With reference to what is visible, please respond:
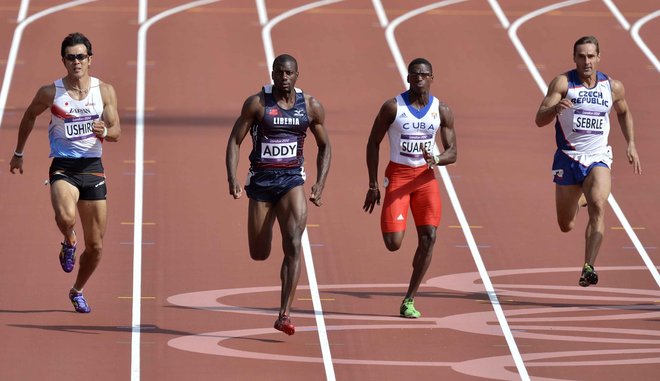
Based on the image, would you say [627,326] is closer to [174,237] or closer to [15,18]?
[174,237]

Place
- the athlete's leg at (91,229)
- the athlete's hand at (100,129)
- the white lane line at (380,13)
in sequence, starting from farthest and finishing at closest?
the white lane line at (380,13), the athlete's leg at (91,229), the athlete's hand at (100,129)

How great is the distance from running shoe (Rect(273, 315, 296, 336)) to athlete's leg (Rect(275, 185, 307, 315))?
2.0 inches

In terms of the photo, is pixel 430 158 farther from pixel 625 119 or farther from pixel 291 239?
pixel 625 119

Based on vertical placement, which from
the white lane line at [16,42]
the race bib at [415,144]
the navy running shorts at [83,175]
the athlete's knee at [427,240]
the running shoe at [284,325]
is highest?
the white lane line at [16,42]

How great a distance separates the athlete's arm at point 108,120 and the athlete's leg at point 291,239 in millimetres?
1391

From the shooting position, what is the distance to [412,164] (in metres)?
13.5

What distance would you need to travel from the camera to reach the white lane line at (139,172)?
12859 mm

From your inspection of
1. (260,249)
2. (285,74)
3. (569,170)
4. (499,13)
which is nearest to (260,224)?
(260,249)

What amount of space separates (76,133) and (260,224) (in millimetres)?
1575

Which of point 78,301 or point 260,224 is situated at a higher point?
point 260,224

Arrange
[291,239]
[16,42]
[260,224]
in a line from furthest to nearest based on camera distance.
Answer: [16,42] → [260,224] → [291,239]

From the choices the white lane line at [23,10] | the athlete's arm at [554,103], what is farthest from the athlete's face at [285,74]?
the white lane line at [23,10]

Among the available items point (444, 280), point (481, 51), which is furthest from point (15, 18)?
point (444, 280)

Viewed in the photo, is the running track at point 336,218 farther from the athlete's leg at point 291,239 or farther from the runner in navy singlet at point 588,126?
the runner in navy singlet at point 588,126
